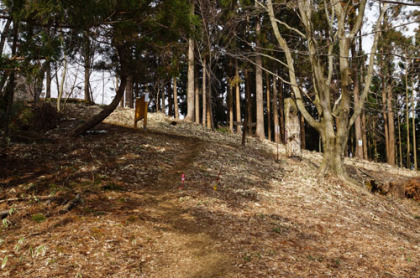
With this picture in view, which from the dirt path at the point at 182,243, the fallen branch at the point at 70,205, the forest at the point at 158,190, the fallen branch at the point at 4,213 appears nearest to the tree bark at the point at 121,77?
the forest at the point at 158,190

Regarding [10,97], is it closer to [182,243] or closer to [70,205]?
[70,205]

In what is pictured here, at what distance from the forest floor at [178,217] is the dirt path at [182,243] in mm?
18

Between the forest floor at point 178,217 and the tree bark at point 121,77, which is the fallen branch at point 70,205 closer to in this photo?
the forest floor at point 178,217

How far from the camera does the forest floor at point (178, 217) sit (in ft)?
13.7

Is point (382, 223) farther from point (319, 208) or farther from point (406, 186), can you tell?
point (406, 186)

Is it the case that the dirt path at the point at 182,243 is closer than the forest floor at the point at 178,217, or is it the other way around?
the dirt path at the point at 182,243

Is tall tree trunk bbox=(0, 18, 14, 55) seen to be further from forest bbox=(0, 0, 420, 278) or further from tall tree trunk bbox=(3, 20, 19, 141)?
tall tree trunk bbox=(3, 20, 19, 141)

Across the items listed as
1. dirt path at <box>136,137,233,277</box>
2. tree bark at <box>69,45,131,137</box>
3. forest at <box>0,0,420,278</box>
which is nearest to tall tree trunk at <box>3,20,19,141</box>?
forest at <box>0,0,420,278</box>

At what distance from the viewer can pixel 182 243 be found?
4.85 meters

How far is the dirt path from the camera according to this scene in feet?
13.3

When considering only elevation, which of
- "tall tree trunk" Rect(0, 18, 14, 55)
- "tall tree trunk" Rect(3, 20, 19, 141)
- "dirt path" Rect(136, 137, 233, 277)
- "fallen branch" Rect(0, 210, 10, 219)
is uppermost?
"tall tree trunk" Rect(0, 18, 14, 55)

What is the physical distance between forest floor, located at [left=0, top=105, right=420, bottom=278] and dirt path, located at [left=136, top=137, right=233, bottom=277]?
0.06 feet

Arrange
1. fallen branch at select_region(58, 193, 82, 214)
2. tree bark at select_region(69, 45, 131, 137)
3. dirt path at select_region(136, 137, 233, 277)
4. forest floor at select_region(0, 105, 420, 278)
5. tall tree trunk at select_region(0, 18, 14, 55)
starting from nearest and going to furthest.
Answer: dirt path at select_region(136, 137, 233, 277)
forest floor at select_region(0, 105, 420, 278)
fallen branch at select_region(58, 193, 82, 214)
tall tree trunk at select_region(0, 18, 14, 55)
tree bark at select_region(69, 45, 131, 137)

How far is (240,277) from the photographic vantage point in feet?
12.7
